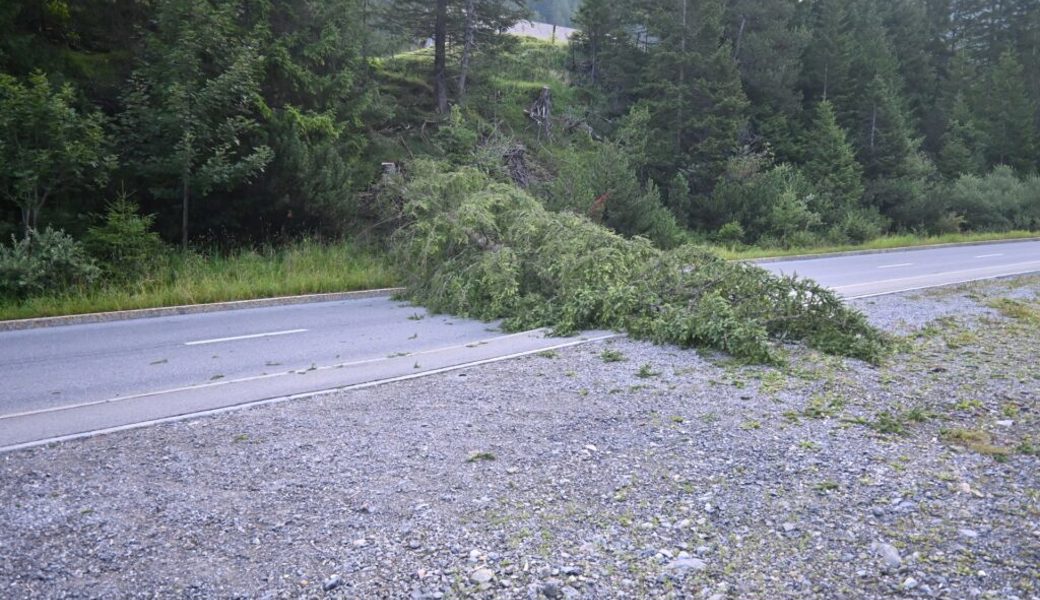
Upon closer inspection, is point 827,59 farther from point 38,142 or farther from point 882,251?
point 38,142

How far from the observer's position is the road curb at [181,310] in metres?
11.2

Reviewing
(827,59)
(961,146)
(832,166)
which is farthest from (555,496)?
(961,146)

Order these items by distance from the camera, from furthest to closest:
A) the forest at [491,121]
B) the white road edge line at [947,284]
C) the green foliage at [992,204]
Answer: the green foliage at [992,204]
the forest at [491,121]
the white road edge line at [947,284]

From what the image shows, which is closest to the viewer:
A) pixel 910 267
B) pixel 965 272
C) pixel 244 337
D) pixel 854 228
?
pixel 244 337

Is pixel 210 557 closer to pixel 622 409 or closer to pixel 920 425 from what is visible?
pixel 622 409

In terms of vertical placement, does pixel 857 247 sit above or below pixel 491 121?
below

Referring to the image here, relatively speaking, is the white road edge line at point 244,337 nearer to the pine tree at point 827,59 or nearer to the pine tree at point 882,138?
the pine tree at point 827,59

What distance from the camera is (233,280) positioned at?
559 inches

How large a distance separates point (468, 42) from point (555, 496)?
25537 millimetres

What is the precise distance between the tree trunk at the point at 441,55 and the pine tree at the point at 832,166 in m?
17.7

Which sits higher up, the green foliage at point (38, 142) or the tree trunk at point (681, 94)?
the tree trunk at point (681, 94)

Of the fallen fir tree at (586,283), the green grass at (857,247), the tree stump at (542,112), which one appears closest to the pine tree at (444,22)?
the tree stump at (542,112)

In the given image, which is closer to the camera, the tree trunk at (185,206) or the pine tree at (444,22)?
the tree trunk at (185,206)

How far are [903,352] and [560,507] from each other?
609 centimetres
